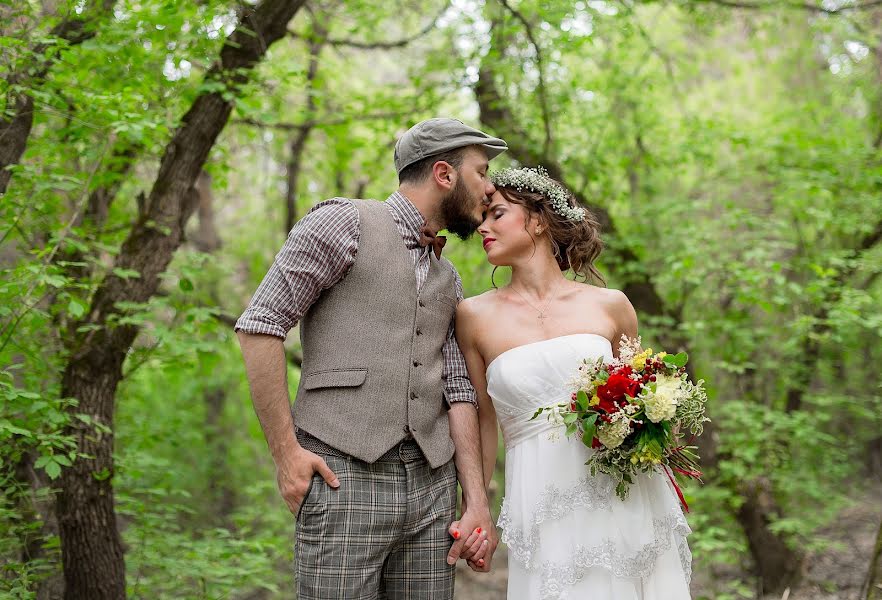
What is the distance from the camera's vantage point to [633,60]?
28.5 feet

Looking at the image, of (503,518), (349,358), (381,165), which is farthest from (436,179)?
(381,165)

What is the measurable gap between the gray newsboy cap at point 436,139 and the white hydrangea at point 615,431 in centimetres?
111

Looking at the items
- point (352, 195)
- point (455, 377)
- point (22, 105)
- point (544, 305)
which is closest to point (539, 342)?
point (544, 305)

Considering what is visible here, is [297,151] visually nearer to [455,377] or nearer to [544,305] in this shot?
[544,305]

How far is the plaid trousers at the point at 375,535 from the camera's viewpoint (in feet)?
8.00

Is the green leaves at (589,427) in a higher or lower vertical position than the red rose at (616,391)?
lower

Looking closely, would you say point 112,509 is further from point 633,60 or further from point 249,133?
point 633,60

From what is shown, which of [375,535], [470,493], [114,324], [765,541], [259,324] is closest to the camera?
[259,324]

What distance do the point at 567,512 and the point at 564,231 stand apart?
1.13 meters

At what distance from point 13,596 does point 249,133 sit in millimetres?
3817

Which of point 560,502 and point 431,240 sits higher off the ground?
point 431,240

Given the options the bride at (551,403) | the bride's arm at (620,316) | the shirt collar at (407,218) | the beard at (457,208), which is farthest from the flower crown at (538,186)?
the shirt collar at (407,218)

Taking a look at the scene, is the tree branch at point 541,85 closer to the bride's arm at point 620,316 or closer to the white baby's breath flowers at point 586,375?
the bride's arm at point 620,316

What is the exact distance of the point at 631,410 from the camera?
2.44m
